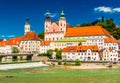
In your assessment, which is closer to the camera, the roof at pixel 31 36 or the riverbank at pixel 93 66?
the riverbank at pixel 93 66

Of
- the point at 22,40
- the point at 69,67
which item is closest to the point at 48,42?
the point at 22,40

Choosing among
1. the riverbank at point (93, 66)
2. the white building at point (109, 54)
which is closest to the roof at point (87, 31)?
the white building at point (109, 54)

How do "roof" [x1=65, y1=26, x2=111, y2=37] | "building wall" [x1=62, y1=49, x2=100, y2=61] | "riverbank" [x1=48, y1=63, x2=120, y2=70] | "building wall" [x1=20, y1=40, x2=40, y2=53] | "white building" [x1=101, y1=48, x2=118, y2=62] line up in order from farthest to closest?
"building wall" [x1=20, y1=40, x2=40, y2=53] < "roof" [x1=65, y1=26, x2=111, y2=37] < "building wall" [x1=62, y1=49, x2=100, y2=61] < "white building" [x1=101, y1=48, x2=118, y2=62] < "riverbank" [x1=48, y1=63, x2=120, y2=70]

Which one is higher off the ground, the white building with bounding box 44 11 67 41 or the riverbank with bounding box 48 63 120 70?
the white building with bounding box 44 11 67 41

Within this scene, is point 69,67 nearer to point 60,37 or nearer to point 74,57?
point 74,57

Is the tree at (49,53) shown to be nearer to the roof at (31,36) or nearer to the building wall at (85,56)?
the building wall at (85,56)

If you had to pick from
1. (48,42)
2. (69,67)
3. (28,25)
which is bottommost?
(69,67)

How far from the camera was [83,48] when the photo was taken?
8369 centimetres

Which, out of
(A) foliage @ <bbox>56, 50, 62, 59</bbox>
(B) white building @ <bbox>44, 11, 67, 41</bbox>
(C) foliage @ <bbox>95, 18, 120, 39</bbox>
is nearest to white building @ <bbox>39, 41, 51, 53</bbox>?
(B) white building @ <bbox>44, 11, 67, 41</bbox>

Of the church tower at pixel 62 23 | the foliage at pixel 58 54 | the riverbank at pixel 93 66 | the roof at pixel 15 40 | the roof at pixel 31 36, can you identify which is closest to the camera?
the riverbank at pixel 93 66

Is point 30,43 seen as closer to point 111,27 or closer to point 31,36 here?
point 31,36

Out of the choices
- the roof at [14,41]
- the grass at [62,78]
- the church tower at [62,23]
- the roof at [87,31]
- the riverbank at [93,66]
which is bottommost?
the grass at [62,78]

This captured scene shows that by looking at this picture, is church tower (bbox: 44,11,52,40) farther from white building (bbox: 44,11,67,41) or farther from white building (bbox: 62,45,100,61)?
white building (bbox: 62,45,100,61)

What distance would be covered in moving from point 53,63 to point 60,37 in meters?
22.0
